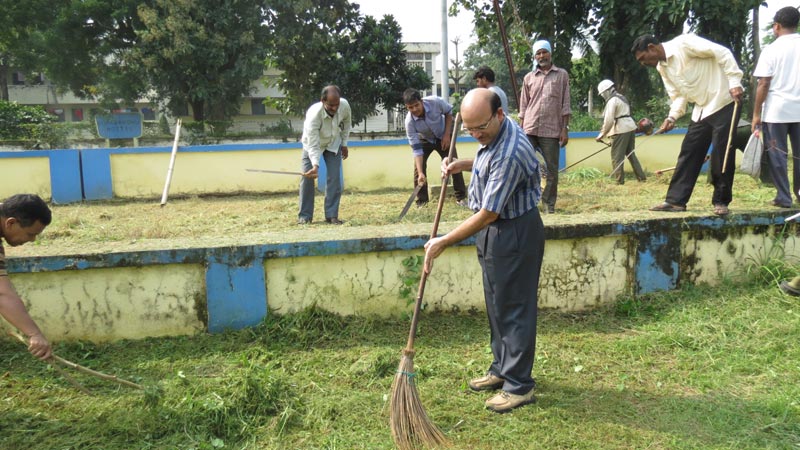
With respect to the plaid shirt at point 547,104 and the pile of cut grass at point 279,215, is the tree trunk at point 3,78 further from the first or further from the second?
the plaid shirt at point 547,104

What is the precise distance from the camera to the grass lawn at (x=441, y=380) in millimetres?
2768

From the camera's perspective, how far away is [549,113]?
545 cm

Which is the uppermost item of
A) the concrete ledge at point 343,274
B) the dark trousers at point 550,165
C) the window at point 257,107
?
the window at point 257,107

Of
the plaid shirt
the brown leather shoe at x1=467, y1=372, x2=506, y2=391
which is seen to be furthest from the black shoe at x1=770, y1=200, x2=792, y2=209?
the brown leather shoe at x1=467, y1=372, x2=506, y2=391

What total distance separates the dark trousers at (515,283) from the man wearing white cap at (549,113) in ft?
8.54

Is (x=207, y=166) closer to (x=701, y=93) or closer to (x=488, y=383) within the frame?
(x=701, y=93)

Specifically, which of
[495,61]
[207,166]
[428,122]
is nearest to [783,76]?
[428,122]

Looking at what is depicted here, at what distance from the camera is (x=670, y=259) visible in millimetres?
4402

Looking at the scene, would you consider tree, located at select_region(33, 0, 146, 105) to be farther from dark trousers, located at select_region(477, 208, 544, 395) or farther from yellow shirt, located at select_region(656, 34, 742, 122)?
dark trousers, located at select_region(477, 208, 544, 395)

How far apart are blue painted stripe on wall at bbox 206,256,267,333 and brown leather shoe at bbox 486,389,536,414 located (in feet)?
5.55

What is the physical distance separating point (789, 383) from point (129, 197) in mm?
9419

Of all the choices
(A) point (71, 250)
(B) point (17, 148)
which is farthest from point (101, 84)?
(A) point (71, 250)

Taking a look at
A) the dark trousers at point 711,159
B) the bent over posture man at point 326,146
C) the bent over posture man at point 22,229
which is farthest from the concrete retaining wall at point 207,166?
the bent over posture man at point 22,229

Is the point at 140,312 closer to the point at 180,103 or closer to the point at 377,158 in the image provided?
the point at 377,158
